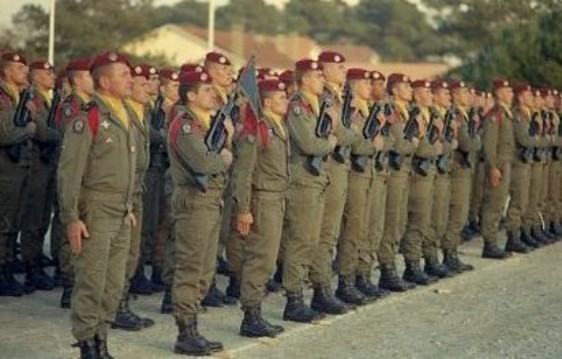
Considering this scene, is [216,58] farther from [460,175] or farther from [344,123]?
[460,175]

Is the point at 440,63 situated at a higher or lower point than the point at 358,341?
higher

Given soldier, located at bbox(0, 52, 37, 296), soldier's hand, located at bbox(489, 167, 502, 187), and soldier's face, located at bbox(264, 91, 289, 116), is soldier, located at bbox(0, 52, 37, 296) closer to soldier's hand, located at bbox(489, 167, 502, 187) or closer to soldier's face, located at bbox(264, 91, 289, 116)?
soldier's face, located at bbox(264, 91, 289, 116)

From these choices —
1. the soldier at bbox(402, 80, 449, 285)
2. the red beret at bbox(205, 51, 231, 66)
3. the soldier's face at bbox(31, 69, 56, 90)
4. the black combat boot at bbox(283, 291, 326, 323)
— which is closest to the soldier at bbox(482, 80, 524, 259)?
the soldier at bbox(402, 80, 449, 285)

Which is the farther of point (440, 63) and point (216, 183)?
point (440, 63)

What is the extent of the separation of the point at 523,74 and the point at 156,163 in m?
13.2

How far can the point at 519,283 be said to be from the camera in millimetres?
11586

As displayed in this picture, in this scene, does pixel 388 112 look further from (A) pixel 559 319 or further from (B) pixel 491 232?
(B) pixel 491 232

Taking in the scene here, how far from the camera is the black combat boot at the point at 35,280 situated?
1030 cm

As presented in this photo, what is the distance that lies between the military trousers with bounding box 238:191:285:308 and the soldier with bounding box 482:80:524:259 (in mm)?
5252

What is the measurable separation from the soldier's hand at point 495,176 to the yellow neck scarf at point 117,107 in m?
6.80

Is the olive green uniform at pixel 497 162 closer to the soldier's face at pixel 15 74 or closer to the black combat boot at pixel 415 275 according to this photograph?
the black combat boot at pixel 415 275

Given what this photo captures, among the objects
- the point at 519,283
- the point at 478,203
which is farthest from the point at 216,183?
the point at 478,203

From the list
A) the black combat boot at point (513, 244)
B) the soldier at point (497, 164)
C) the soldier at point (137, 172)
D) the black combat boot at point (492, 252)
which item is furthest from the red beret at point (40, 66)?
the black combat boot at point (513, 244)

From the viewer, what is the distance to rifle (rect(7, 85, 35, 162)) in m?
9.80
